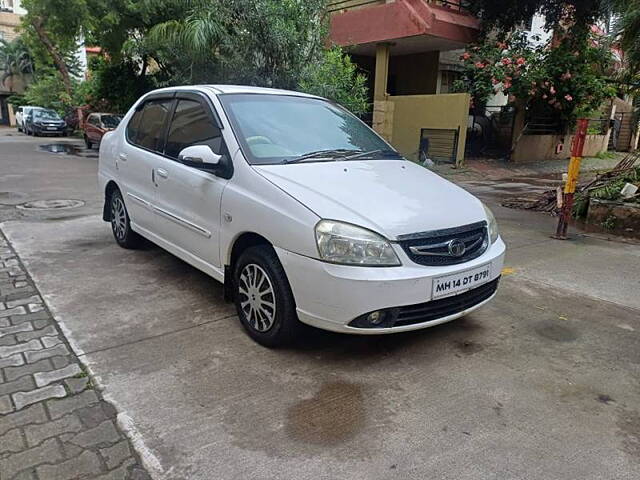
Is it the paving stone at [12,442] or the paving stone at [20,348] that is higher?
the paving stone at [20,348]

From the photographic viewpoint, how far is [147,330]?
357cm

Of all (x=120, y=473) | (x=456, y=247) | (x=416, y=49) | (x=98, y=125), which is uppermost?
(x=416, y=49)

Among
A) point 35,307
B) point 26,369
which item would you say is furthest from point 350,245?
point 35,307

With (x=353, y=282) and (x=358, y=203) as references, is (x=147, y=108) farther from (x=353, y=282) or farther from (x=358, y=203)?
(x=353, y=282)

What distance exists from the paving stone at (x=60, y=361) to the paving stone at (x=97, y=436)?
2.46 feet

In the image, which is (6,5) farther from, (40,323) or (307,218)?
(307,218)

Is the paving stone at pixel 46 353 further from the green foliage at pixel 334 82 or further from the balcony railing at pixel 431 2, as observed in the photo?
the balcony railing at pixel 431 2

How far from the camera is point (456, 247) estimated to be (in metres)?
3.10

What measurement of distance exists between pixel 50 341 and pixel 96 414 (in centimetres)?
102

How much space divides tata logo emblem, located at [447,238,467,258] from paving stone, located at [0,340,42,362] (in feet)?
8.94

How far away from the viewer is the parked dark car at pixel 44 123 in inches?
1045

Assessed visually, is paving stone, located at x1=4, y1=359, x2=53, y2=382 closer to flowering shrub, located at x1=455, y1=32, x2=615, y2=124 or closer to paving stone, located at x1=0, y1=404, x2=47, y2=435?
paving stone, located at x1=0, y1=404, x2=47, y2=435

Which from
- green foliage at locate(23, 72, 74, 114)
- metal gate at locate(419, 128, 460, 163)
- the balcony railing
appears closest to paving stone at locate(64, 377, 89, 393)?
metal gate at locate(419, 128, 460, 163)

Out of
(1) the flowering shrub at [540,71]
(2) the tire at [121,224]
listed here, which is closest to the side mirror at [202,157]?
(2) the tire at [121,224]
